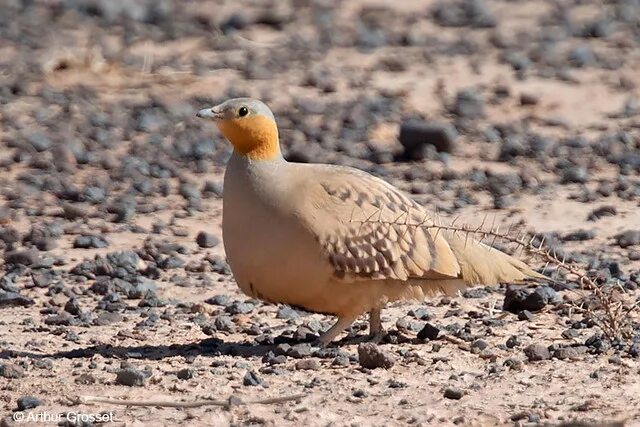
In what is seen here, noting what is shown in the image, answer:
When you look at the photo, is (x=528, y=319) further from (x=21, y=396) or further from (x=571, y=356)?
(x=21, y=396)

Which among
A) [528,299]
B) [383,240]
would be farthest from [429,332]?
[528,299]

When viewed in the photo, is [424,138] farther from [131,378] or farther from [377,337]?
[131,378]

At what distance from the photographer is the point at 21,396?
596 cm

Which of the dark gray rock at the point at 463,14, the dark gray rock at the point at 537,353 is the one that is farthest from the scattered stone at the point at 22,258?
the dark gray rock at the point at 463,14

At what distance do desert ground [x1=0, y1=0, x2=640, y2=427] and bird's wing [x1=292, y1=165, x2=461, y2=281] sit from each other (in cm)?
34

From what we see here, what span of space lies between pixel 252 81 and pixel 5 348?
268 inches

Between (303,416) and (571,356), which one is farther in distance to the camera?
(571,356)

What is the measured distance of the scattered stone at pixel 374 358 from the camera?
6.25 meters

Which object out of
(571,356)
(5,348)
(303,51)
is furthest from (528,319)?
(303,51)

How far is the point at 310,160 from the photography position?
10.7 meters

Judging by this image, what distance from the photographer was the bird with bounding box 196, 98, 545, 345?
6.33m

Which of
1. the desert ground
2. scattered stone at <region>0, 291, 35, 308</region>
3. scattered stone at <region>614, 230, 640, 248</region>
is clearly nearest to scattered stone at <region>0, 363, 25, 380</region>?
the desert ground

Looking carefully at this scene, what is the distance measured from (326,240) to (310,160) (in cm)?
438

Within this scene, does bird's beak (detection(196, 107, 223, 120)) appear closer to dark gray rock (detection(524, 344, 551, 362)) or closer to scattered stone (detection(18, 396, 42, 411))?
scattered stone (detection(18, 396, 42, 411))
